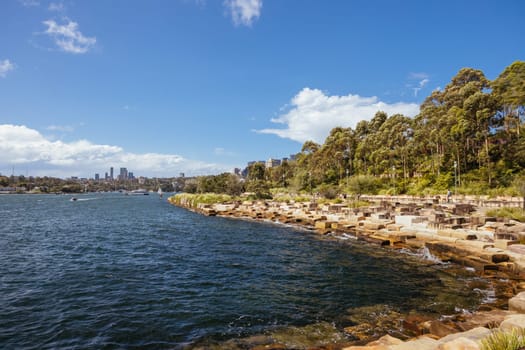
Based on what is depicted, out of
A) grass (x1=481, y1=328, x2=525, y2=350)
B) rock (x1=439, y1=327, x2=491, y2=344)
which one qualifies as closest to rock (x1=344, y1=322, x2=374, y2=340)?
rock (x1=439, y1=327, x2=491, y2=344)

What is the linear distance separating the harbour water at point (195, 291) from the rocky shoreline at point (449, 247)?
1228mm

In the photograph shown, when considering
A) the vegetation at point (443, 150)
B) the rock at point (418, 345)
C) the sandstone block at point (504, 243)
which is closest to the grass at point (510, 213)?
the vegetation at point (443, 150)

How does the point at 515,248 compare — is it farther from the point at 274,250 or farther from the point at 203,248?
the point at 203,248

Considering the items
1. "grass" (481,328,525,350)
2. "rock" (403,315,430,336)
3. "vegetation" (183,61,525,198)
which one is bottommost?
"rock" (403,315,430,336)

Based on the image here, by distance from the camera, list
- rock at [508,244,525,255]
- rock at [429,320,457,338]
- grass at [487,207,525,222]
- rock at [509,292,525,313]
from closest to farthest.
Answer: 1. rock at [429,320,457,338]
2. rock at [509,292,525,313]
3. rock at [508,244,525,255]
4. grass at [487,207,525,222]

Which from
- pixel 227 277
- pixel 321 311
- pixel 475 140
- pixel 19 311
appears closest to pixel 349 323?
pixel 321 311

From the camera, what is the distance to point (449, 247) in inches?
617

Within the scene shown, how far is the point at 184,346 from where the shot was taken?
283 inches

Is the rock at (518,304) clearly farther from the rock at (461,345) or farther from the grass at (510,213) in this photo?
the grass at (510,213)

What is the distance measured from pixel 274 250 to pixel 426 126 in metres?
45.0

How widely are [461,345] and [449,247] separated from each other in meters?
12.8

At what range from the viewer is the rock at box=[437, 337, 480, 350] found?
4.80 m

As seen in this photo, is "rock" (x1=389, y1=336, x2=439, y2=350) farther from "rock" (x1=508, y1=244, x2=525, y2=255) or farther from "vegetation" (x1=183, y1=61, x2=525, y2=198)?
"vegetation" (x1=183, y1=61, x2=525, y2=198)

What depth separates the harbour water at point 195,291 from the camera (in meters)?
8.02
